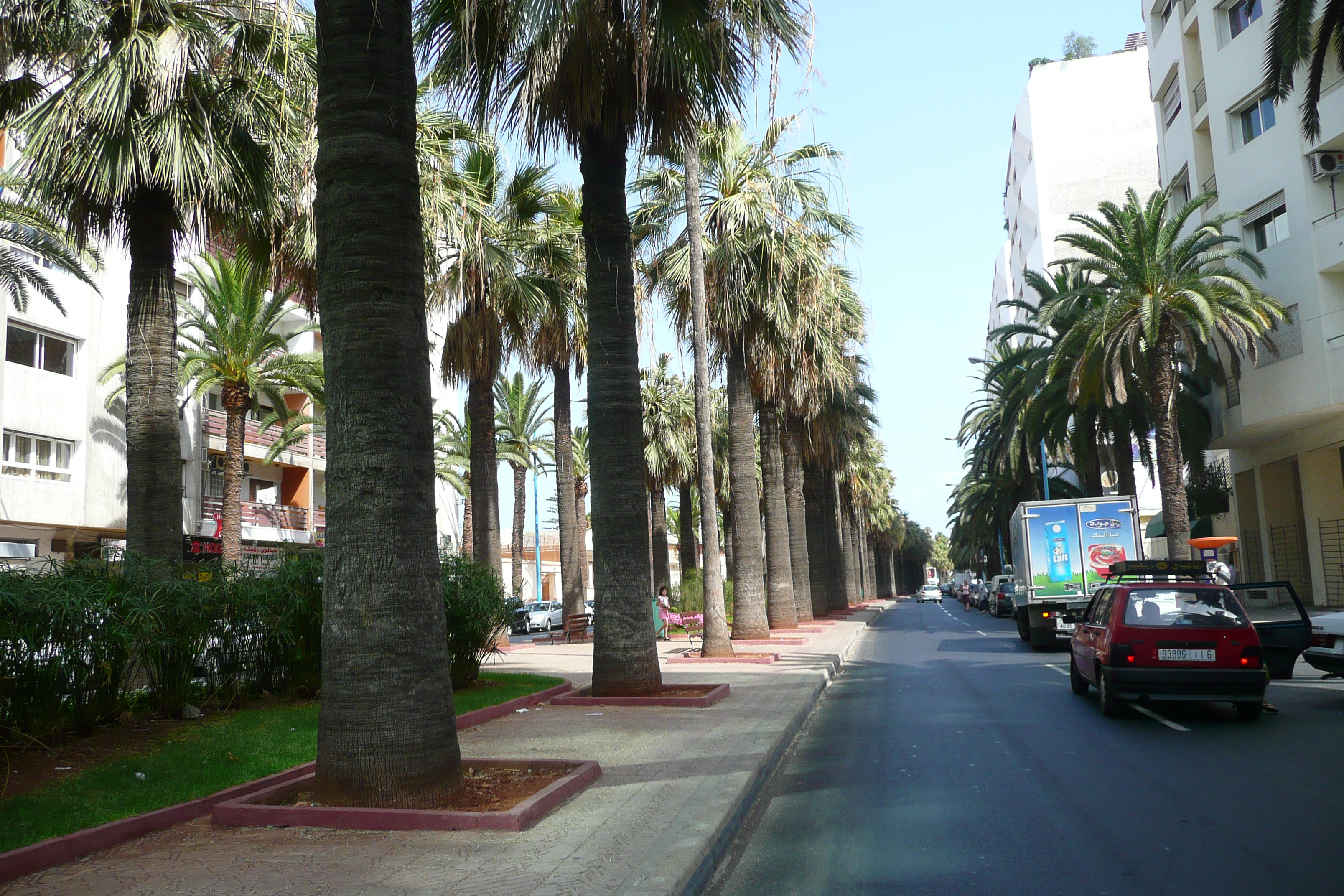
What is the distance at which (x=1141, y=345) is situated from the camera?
28.1m

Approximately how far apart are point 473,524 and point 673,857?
693 inches

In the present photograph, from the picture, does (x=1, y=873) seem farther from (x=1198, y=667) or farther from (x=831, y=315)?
(x=831, y=315)

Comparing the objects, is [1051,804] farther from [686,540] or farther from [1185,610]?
[686,540]

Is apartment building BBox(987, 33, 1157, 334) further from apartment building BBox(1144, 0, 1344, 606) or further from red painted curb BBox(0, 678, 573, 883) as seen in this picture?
red painted curb BBox(0, 678, 573, 883)

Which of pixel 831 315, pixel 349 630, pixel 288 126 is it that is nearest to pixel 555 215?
pixel 831 315

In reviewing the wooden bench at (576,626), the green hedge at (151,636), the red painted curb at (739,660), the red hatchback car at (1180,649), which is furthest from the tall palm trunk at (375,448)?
the wooden bench at (576,626)

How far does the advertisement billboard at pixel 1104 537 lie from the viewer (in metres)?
24.2

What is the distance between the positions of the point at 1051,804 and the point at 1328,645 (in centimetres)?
707

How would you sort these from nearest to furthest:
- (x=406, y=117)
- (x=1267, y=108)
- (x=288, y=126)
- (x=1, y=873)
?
(x=1, y=873) < (x=406, y=117) < (x=288, y=126) < (x=1267, y=108)

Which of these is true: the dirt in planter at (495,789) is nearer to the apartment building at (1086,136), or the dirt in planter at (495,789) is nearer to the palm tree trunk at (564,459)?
the palm tree trunk at (564,459)

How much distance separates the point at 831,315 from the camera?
24859mm

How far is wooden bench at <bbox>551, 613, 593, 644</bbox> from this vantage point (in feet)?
98.6

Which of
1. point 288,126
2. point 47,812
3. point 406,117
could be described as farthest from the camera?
point 288,126

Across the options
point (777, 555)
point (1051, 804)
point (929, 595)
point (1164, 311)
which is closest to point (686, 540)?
point (777, 555)
